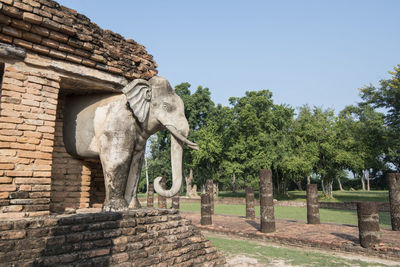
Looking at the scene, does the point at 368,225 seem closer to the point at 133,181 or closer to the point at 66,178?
the point at 133,181

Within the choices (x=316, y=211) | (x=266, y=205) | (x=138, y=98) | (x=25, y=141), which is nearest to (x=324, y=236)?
(x=266, y=205)

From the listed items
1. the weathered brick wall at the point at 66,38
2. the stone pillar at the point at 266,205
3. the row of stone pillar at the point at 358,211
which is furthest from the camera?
the stone pillar at the point at 266,205

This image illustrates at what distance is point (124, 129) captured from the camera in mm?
4699

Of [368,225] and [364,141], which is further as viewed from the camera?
[364,141]

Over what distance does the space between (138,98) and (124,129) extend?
1.85 ft

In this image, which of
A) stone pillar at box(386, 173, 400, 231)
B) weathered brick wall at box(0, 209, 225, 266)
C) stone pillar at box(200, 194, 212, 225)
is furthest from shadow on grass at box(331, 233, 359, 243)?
weathered brick wall at box(0, 209, 225, 266)

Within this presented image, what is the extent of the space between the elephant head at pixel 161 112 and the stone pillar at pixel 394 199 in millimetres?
8699

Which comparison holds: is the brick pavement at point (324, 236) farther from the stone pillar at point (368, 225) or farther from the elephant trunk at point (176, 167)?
the elephant trunk at point (176, 167)

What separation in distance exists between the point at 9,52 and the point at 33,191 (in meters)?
1.82

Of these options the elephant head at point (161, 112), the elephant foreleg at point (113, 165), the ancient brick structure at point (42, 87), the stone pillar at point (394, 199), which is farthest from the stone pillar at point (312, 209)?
the ancient brick structure at point (42, 87)

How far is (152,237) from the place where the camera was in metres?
4.16

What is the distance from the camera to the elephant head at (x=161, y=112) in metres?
4.82

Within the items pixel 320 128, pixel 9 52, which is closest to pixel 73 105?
pixel 9 52

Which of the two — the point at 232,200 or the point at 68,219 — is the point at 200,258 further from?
the point at 232,200
